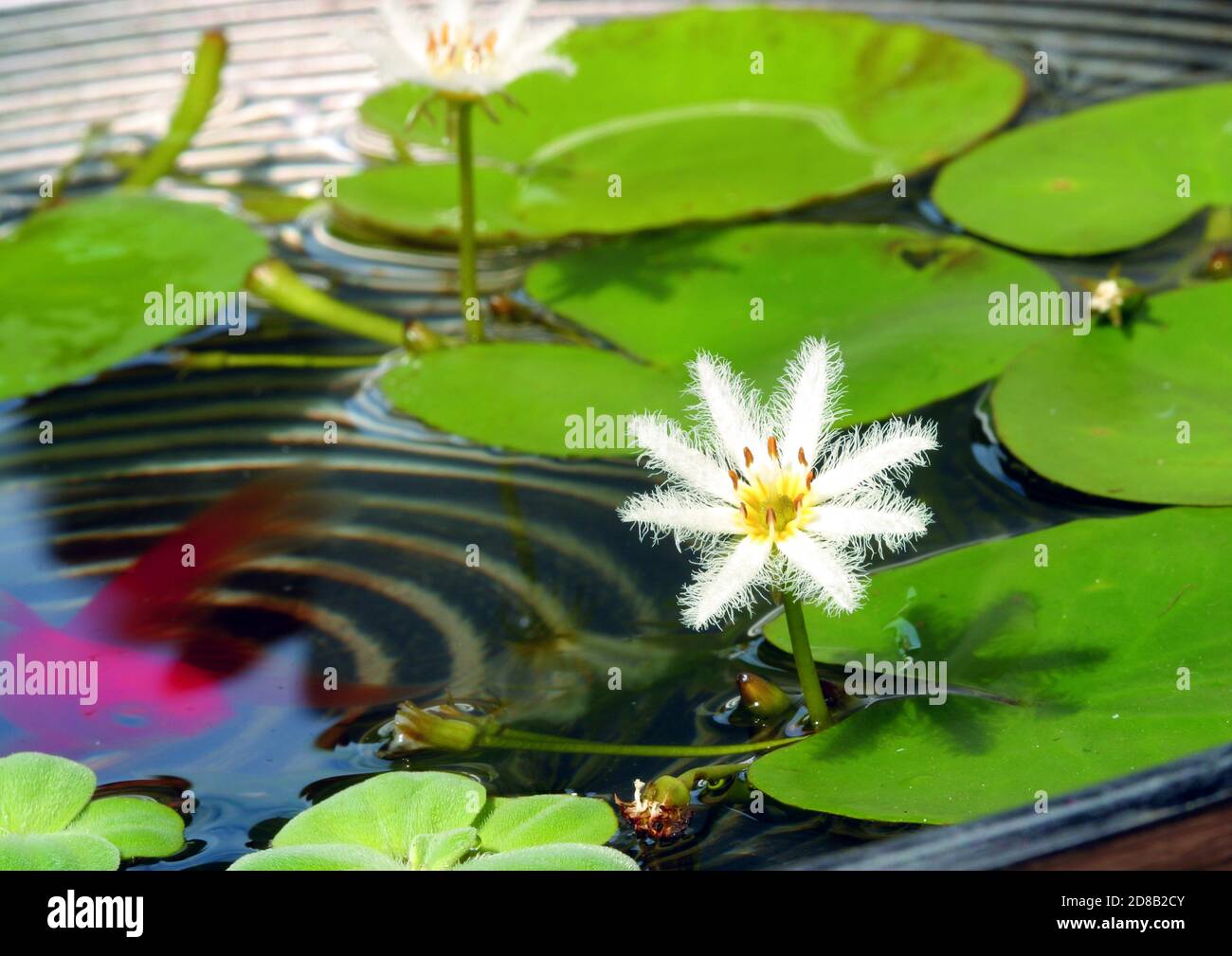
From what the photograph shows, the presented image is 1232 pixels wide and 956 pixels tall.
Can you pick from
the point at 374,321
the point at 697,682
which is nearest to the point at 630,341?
the point at 374,321

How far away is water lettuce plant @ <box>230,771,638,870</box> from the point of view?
107 centimetres

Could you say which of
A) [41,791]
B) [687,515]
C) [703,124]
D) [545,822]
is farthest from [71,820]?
[703,124]

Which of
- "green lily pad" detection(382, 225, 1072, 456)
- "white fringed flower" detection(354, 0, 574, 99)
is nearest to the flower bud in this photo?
"green lily pad" detection(382, 225, 1072, 456)

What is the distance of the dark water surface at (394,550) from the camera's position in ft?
4.14

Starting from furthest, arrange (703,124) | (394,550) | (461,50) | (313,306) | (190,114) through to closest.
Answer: (190,114) < (703,124) < (313,306) < (461,50) < (394,550)

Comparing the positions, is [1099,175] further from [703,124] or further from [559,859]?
[559,859]

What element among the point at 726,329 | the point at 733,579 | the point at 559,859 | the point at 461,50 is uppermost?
the point at 461,50

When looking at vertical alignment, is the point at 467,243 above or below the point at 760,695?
above

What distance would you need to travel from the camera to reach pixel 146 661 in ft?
4.69

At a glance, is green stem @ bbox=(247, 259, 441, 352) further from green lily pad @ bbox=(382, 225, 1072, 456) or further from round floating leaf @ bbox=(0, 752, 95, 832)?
round floating leaf @ bbox=(0, 752, 95, 832)

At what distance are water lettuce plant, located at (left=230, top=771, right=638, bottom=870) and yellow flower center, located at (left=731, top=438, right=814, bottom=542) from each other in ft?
1.01

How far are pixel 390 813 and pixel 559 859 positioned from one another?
7.5 inches

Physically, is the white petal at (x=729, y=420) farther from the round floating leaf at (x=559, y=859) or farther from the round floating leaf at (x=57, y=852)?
the round floating leaf at (x=57, y=852)

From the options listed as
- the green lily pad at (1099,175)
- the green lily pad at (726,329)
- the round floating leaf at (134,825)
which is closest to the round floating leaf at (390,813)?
the round floating leaf at (134,825)
